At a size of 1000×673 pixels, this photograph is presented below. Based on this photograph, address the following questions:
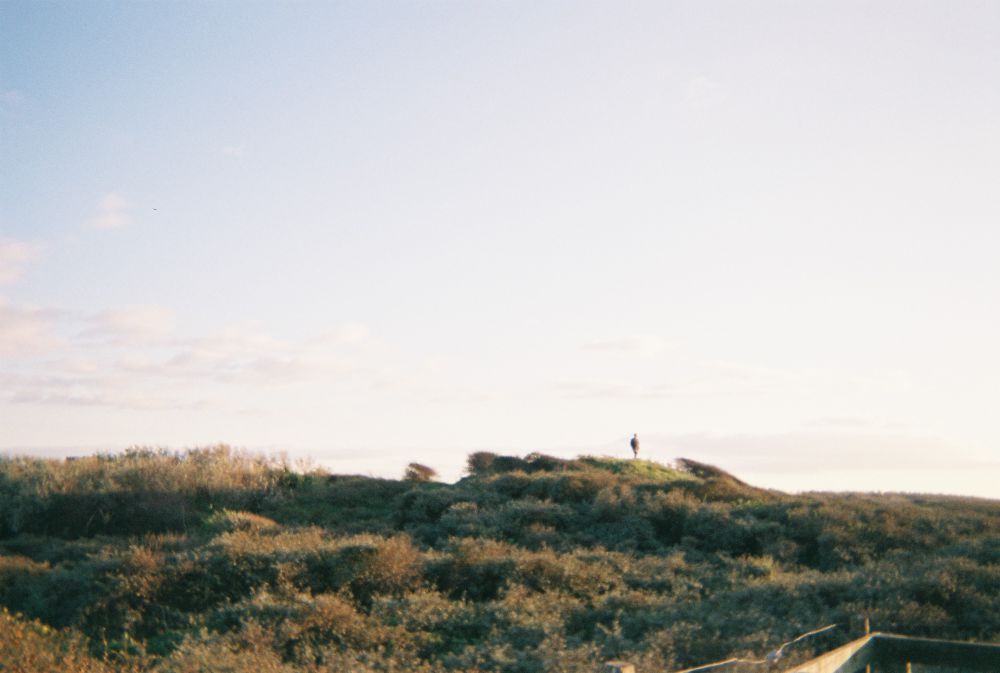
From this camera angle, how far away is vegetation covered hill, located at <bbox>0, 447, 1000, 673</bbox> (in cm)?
945

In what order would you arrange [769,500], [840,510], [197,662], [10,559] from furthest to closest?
[769,500]
[840,510]
[10,559]
[197,662]

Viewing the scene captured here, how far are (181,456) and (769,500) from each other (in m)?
16.7

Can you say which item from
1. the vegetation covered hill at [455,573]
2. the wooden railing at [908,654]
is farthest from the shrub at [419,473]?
the wooden railing at [908,654]

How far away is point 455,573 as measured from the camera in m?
13.1

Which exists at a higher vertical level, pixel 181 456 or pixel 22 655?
pixel 181 456

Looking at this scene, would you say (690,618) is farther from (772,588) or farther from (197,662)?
(197,662)

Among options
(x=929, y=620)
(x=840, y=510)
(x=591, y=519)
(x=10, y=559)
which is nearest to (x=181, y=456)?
(x=10, y=559)

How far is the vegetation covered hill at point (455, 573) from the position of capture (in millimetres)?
9445

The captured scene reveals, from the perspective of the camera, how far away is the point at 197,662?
851 centimetres

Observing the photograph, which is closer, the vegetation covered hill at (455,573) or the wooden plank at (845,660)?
the wooden plank at (845,660)

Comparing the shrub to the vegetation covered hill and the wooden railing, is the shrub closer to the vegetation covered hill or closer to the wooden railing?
the vegetation covered hill

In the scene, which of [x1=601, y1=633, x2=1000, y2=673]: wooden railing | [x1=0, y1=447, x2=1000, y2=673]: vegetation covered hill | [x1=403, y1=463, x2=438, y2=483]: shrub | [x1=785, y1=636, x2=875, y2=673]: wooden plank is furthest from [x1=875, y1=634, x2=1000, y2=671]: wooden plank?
[x1=403, y1=463, x2=438, y2=483]: shrub

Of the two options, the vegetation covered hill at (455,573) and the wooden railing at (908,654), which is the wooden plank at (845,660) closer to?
the wooden railing at (908,654)

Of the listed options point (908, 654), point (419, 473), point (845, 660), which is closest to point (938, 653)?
point (908, 654)
